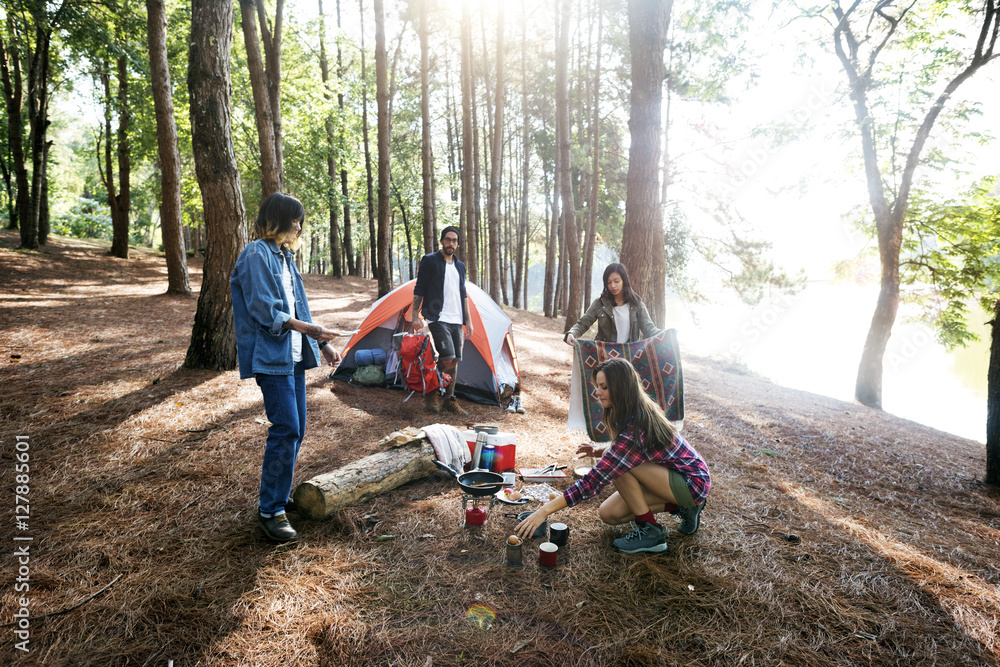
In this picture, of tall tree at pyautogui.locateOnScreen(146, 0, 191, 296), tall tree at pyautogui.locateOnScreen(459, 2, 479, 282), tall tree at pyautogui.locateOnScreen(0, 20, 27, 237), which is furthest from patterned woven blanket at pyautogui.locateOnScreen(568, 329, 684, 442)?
tall tree at pyautogui.locateOnScreen(0, 20, 27, 237)

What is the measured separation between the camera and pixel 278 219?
110 inches

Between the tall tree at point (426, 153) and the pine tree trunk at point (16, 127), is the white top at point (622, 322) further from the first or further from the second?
the pine tree trunk at point (16, 127)

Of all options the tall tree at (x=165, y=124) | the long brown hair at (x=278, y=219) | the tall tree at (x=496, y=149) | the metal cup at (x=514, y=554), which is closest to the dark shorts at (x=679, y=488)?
the metal cup at (x=514, y=554)

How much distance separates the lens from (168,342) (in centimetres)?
663

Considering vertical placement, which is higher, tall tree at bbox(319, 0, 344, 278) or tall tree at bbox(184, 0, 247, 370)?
tall tree at bbox(319, 0, 344, 278)

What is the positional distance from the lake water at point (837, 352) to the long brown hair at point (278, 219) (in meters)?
12.2

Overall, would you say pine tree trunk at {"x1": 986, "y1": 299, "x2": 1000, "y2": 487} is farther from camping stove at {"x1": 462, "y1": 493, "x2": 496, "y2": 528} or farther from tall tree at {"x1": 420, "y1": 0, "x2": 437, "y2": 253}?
tall tree at {"x1": 420, "y1": 0, "x2": 437, "y2": 253}

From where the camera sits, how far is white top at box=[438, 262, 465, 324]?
5301 millimetres

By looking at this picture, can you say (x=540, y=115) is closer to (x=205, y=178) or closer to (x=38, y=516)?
(x=205, y=178)

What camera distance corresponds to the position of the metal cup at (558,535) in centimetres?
293

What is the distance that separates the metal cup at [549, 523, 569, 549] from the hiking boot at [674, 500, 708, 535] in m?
0.76

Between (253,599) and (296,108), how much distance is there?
51.6 ft

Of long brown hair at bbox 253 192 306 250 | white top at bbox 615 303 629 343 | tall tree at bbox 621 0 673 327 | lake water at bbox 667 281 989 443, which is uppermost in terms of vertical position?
tall tree at bbox 621 0 673 327

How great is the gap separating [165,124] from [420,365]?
6.70 m
